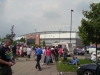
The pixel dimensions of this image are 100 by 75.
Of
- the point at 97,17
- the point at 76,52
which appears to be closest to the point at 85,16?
the point at 97,17

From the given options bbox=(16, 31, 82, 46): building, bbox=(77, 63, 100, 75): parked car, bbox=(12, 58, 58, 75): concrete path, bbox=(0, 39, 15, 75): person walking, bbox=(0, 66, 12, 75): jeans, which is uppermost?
bbox=(16, 31, 82, 46): building

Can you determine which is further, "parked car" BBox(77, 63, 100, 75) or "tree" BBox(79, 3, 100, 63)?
"tree" BBox(79, 3, 100, 63)

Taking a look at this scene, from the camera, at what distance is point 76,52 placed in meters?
51.8

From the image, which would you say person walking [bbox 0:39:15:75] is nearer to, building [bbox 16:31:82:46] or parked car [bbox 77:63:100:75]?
parked car [bbox 77:63:100:75]

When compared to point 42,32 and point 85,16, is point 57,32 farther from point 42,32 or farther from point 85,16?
point 85,16

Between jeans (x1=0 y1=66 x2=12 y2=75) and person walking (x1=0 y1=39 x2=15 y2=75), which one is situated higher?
person walking (x1=0 y1=39 x2=15 y2=75)

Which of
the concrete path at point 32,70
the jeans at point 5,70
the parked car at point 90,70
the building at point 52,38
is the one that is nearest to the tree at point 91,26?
the concrete path at point 32,70

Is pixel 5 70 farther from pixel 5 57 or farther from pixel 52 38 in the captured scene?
pixel 52 38

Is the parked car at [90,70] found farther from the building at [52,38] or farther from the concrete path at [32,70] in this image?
the building at [52,38]

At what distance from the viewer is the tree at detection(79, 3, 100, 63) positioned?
19.7 metres

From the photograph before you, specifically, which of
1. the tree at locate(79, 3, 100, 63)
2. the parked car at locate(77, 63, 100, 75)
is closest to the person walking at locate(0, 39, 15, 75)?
the parked car at locate(77, 63, 100, 75)

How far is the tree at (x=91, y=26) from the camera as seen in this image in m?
19.7

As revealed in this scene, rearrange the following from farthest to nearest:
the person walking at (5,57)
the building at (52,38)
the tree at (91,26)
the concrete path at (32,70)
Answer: the building at (52,38)
the tree at (91,26)
the concrete path at (32,70)
the person walking at (5,57)

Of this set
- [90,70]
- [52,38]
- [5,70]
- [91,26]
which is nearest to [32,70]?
[90,70]
